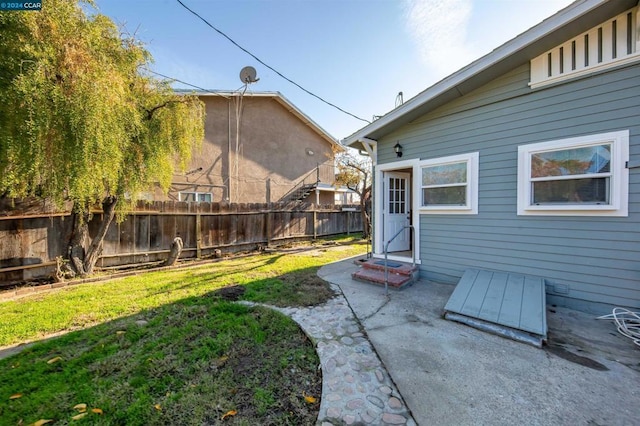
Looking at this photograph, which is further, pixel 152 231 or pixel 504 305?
pixel 152 231

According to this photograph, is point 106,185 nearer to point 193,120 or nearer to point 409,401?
point 193,120

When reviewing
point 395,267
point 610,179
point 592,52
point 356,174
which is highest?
point 592,52

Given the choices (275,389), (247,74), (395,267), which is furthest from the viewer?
(247,74)

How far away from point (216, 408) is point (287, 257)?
19.4 feet

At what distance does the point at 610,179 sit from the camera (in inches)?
135

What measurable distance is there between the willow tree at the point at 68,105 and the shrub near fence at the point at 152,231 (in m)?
0.62

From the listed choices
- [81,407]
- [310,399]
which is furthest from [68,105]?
[310,399]

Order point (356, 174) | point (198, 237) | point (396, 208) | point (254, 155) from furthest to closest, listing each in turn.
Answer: point (356, 174), point (254, 155), point (198, 237), point (396, 208)

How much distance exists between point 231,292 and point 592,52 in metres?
6.60

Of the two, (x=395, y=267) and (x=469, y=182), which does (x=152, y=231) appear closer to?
(x=395, y=267)

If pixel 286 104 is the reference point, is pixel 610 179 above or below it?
below

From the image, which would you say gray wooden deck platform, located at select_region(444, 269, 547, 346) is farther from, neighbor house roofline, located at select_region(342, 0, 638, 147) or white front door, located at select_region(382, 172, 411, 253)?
neighbor house roofline, located at select_region(342, 0, 638, 147)

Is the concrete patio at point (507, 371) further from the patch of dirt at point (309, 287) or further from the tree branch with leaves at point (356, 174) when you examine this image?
the tree branch with leaves at point (356, 174)

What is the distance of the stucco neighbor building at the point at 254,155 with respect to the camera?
10.9 m
